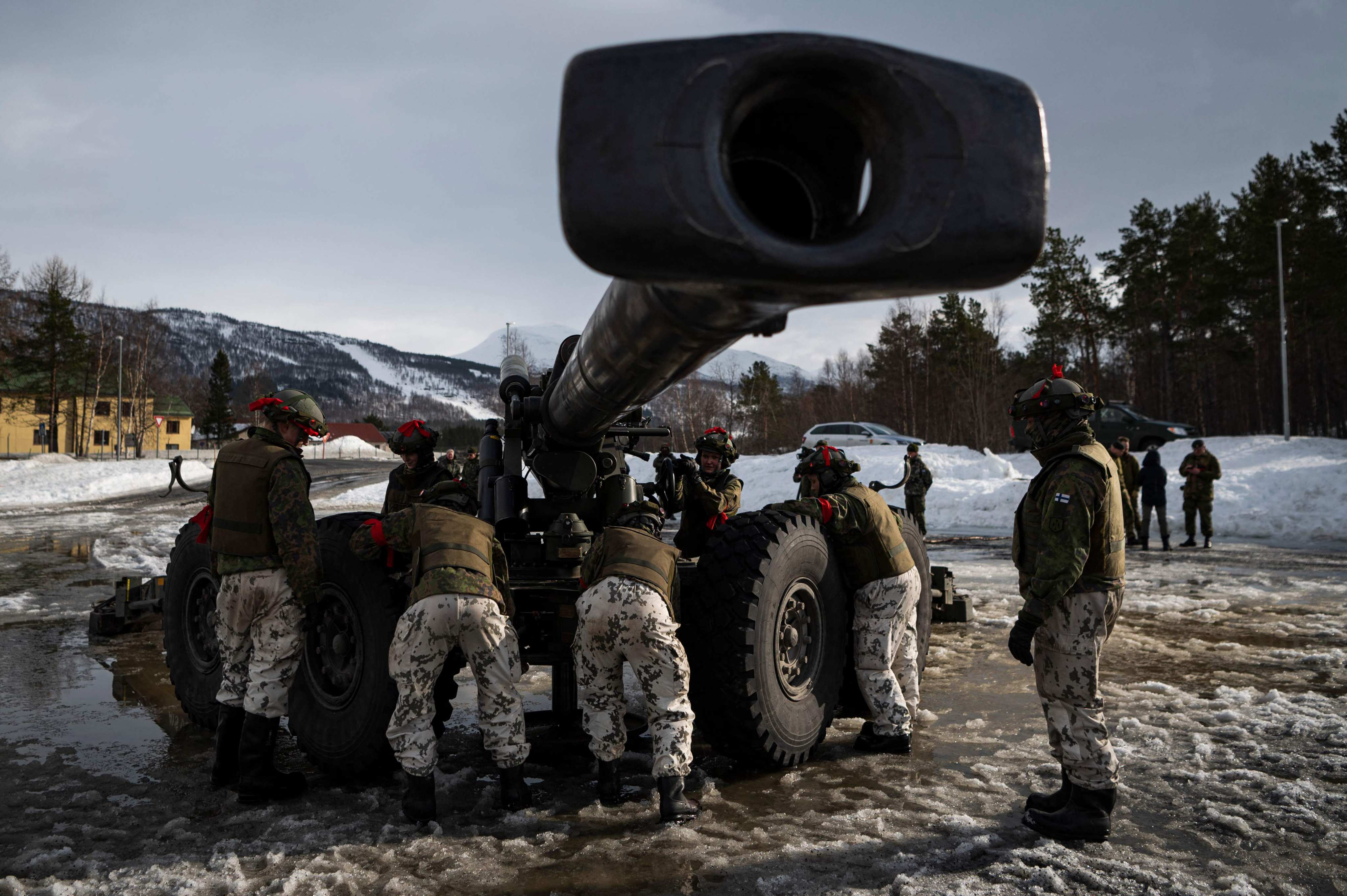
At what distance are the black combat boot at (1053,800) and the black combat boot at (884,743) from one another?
1.01 meters

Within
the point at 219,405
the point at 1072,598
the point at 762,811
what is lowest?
the point at 762,811

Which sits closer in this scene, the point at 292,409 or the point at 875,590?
the point at 292,409

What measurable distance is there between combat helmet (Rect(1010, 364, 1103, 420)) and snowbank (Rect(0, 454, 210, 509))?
29.4 meters

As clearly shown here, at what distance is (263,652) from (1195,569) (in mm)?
11895

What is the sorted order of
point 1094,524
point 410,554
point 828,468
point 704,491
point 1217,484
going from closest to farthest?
point 1094,524 < point 410,554 < point 828,468 < point 704,491 < point 1217,484

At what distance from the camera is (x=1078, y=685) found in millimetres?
3865

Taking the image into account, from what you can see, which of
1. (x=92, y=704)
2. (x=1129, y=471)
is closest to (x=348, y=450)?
(x=1129, y=471)

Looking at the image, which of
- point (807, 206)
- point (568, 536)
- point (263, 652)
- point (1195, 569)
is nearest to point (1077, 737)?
point (568, 536)

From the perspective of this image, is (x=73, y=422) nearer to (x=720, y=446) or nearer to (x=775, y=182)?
(x=720, y=446)

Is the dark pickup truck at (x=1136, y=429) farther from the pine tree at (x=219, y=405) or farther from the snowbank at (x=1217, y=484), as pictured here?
the pine tree at (x=219, y=405)

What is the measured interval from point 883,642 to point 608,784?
1.74 meters

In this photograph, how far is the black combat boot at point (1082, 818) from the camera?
3.68 m

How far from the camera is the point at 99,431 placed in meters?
73.9

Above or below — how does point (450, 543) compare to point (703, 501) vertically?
below
